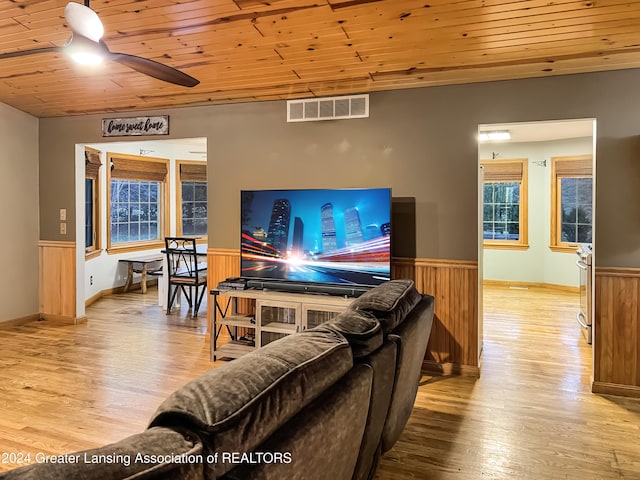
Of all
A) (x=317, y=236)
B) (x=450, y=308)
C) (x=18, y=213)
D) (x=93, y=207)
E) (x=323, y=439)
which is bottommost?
(x=450, y=308)

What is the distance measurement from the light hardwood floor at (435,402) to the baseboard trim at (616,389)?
72mm

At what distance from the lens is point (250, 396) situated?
3.59 ft

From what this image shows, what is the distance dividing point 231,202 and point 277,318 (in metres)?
1.29

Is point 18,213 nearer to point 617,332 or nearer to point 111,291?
point 111,291

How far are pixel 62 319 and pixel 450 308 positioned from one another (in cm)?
449

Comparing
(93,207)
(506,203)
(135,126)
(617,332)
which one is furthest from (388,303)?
(506,203)

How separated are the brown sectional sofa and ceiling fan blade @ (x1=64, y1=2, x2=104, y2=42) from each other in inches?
76.0

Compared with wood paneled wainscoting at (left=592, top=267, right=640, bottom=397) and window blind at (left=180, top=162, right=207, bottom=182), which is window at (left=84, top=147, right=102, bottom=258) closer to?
window blind at (left=180, top=162, right=207, bottom=182)

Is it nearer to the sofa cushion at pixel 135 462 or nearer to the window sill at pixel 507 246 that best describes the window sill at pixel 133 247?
the window sill at pixel 507 246

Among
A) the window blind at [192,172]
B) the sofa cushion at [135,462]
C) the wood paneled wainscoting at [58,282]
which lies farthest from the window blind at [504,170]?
the sofa cushion at [135,462]

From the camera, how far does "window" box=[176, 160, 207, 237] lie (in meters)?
8.49

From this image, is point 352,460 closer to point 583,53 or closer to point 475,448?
point 475,448

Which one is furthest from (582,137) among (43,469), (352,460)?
(43,469)

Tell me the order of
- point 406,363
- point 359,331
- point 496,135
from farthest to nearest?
1. point 496,135
2. point 406,363
3. point 359,331
